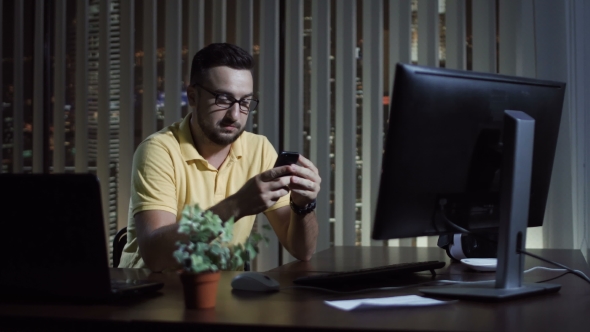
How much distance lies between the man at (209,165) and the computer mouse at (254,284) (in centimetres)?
65

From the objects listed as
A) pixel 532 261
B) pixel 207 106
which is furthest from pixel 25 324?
pixel 532 261

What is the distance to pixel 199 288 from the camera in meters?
1.31

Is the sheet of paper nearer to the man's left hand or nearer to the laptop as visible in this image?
the laptop

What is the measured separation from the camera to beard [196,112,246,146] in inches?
96.9

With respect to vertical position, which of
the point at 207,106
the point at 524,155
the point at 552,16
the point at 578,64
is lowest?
the point at 524,155

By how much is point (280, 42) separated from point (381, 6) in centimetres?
53

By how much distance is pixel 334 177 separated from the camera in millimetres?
3488

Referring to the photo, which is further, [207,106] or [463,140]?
[207,106]

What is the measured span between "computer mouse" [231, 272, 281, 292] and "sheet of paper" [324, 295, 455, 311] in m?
0.19

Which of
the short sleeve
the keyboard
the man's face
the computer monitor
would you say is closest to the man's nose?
the man's face

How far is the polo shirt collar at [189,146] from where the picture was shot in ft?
8.07

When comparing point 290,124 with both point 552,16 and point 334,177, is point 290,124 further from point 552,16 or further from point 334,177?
point 552,16

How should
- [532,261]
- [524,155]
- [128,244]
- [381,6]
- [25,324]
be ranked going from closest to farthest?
[25,324], [524,155], [532,261], [128,244], [381,6]

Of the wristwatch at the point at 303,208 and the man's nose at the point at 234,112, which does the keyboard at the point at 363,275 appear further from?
the man's nose at the point at 234,112
